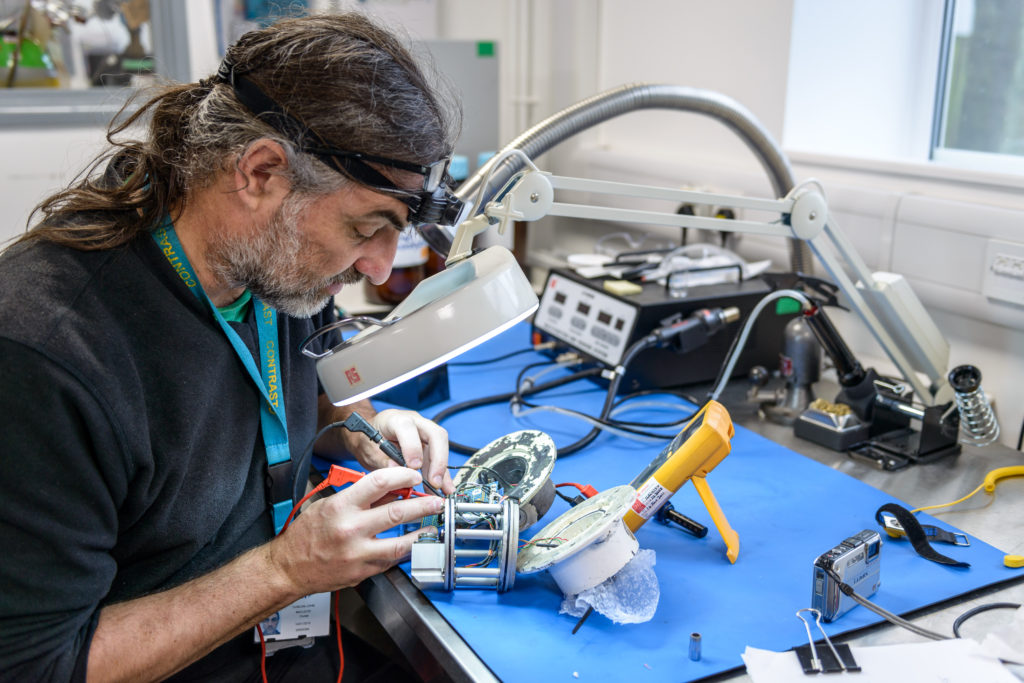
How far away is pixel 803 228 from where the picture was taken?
1.21m

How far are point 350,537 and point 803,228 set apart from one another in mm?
762

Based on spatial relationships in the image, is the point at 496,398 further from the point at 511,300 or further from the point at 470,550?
the point at 511,300

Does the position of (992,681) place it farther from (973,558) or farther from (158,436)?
(158,436)

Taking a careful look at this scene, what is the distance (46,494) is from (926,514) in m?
1.10

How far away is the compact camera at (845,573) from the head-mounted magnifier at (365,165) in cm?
58

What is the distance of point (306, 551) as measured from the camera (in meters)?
0.97

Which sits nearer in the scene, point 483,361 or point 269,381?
point 269,381

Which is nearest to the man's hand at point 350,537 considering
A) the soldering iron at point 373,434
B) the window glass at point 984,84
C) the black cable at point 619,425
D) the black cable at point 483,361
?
the soldering iron at point 373,434

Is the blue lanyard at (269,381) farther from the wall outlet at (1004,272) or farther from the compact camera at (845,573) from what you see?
the wall outlet at (1004,272)

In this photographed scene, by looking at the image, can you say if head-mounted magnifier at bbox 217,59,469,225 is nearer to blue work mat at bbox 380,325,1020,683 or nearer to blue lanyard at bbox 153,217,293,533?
blue lanyard at bbox 153,217,293,533

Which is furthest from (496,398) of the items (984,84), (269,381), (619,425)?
(984,84)

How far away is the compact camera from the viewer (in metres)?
0.90

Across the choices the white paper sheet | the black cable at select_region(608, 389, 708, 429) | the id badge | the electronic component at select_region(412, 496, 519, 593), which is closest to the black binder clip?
the white paper sheet

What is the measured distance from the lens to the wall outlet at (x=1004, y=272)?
1.38 meters
